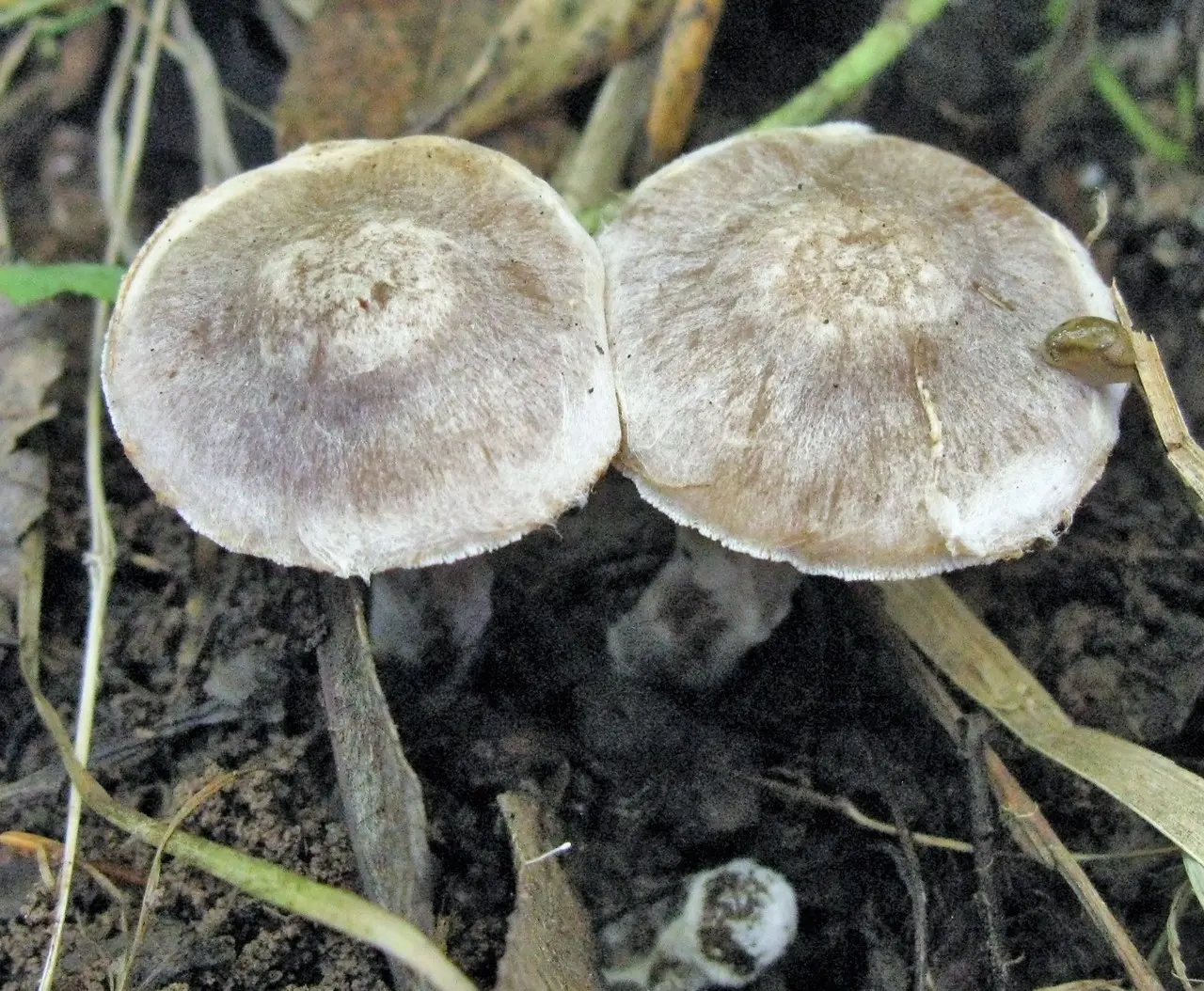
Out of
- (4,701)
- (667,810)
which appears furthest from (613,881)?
(4,701)

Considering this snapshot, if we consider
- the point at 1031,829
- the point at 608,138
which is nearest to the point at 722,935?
the point at 1031,829

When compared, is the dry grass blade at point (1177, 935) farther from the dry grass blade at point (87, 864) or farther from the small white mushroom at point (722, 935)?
the dry grass blade at point (87, 864)

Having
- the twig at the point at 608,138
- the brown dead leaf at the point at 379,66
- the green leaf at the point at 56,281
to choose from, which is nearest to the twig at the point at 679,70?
the twig at the point at 608,138

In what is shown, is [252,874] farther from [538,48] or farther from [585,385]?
[538,48]

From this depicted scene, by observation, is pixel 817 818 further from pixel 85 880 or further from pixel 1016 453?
pixel 85 880

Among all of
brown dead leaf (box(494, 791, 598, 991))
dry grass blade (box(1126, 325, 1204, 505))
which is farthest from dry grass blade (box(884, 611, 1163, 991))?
brown dead leaf (box(494, 791, 598, 991))

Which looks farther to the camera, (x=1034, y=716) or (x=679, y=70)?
(x=679, y=70)
